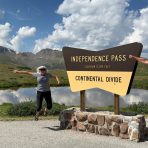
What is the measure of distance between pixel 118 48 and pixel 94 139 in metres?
3.59

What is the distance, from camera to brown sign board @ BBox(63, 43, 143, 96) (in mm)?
13609

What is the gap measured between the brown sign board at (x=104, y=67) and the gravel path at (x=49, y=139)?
6.61ft

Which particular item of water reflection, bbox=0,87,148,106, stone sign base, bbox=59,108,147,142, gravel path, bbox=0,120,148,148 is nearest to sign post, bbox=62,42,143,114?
stone sign base, bbox=59,108,147,142

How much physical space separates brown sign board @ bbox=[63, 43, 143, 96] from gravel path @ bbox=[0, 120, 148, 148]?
6.61 feet

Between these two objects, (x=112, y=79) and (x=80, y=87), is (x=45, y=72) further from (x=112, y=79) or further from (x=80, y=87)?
(x=112, y=79)

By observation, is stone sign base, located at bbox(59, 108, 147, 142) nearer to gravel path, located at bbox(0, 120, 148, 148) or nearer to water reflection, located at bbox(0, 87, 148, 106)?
gravel path, located at bbox(0, 120, 148, 148)

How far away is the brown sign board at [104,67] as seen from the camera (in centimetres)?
1361

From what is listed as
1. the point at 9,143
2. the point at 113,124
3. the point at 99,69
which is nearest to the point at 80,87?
the point at 99,69

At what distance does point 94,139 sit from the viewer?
13188 mm

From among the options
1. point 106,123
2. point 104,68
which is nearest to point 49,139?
point 106,123

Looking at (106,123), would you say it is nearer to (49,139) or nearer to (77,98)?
(49,139)

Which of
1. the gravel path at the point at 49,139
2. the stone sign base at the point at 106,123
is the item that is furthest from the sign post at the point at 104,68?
the gravel path at the point at 49,139

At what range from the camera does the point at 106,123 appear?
13914 millimetres

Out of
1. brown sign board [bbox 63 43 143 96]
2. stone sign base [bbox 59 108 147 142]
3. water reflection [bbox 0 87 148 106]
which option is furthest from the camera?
water reflection [bbox 0 87 148 106]
